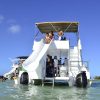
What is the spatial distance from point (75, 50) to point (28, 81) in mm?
4116

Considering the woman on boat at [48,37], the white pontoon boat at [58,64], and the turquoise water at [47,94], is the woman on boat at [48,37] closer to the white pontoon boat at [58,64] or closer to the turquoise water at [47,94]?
the white pontoon boat at [58,64]

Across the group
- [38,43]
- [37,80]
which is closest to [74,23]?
[38,43]

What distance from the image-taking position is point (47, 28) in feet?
90.0

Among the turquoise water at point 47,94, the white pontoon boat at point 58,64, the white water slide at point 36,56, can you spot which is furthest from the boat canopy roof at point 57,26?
the turquoise water at point 47,94

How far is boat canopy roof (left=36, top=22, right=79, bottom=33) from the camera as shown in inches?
1034

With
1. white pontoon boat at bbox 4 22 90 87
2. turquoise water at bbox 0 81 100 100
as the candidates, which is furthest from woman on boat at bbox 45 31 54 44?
turquoise water at bbox 0 81 100 100

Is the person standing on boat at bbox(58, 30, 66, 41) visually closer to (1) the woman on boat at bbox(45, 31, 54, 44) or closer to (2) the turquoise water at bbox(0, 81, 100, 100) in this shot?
(1) the woman on boat at bbox(45, 31, 54, 44)

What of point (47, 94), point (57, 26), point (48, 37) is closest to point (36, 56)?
point (48, 37)

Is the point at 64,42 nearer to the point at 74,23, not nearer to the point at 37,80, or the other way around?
the point at 74,23

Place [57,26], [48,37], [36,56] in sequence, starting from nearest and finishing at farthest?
[36,56], [48,37], [57,26]

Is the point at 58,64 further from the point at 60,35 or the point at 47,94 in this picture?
the point at 47,94

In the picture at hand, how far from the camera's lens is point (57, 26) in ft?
88.1

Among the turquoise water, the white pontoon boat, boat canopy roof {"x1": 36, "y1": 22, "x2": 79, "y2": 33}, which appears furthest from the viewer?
boat canopy roof {"x1": 36, "y1": 22, "x2": 79, "y2": 33}

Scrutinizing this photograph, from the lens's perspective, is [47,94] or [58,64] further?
[58,64]
